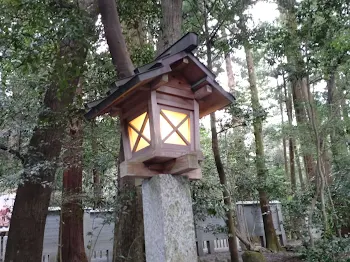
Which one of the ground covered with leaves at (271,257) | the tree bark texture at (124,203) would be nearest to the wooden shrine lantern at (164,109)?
the tree bark texture at (124,203)

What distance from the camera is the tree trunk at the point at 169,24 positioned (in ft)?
14.0

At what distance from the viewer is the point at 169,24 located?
439cm

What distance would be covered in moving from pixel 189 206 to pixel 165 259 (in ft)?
1.44

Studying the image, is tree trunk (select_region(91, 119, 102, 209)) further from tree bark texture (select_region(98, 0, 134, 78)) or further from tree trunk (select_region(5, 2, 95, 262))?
tree bark texture (select_region(98, 0, 134, 78))

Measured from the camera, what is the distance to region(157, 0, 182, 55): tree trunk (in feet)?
14.0

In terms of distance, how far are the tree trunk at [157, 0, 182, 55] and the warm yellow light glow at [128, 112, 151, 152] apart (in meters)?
1.96

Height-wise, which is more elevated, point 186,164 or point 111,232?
point 186,164

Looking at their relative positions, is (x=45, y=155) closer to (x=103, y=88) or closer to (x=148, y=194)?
(x=103, y=88)

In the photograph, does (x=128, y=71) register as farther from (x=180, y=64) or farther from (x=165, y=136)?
(x=165, y=136)

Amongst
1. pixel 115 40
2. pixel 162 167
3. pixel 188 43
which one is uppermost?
pixel 115 40

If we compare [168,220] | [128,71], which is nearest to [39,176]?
[128,71]

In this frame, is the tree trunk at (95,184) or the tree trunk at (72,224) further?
the tree trunk at (72,224)

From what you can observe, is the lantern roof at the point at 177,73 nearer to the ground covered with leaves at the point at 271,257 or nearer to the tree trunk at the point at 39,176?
the tree trunk at the point at 39,176

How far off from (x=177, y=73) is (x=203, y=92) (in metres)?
0.26
